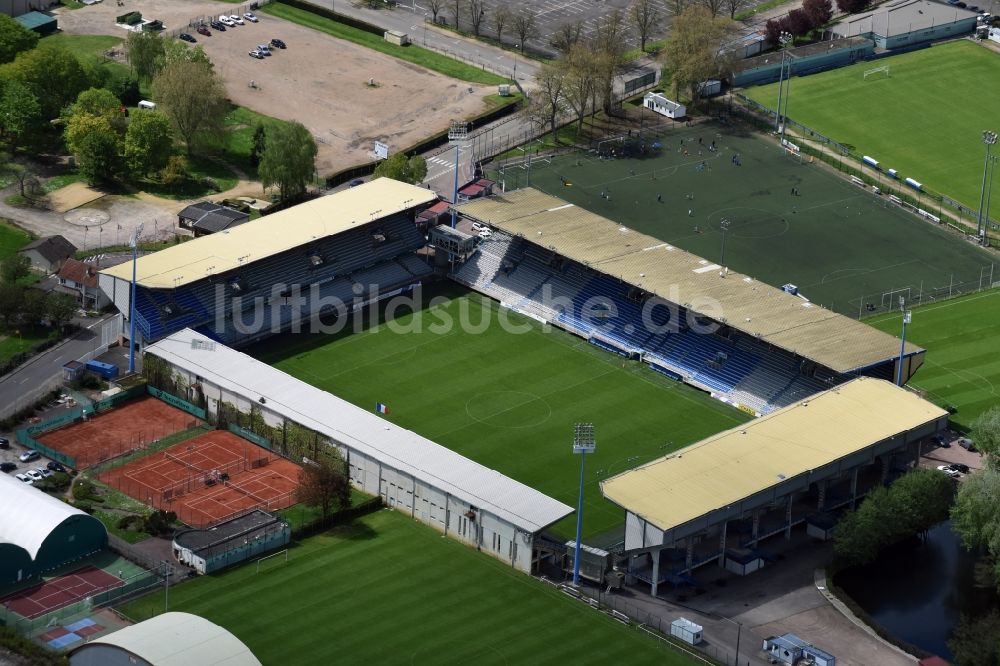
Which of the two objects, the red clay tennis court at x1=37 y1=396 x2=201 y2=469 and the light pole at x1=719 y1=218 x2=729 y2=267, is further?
the light pole at x1=719 y1=218 x2=729 y2=267

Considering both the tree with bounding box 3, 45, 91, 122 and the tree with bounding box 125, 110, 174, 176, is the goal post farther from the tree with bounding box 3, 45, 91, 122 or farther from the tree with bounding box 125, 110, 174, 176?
the tree with bounding box 3, 45, 91, 122

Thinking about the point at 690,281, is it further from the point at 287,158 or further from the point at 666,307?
the point at 287,158

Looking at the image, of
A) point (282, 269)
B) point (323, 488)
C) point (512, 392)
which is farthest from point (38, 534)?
point (282, 269)

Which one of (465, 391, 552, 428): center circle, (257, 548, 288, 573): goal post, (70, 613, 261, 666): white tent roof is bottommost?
(257, 548, 288, 573): goal post

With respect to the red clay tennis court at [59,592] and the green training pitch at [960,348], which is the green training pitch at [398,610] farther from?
the green training pitch at [960,348]

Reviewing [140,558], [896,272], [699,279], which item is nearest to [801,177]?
[896,272]

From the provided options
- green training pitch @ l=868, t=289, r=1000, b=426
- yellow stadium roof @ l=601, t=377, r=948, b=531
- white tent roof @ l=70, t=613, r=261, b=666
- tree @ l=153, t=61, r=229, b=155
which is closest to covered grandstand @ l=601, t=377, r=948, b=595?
yellow stadium roof @ l=601, t=377, r=948, b=531
